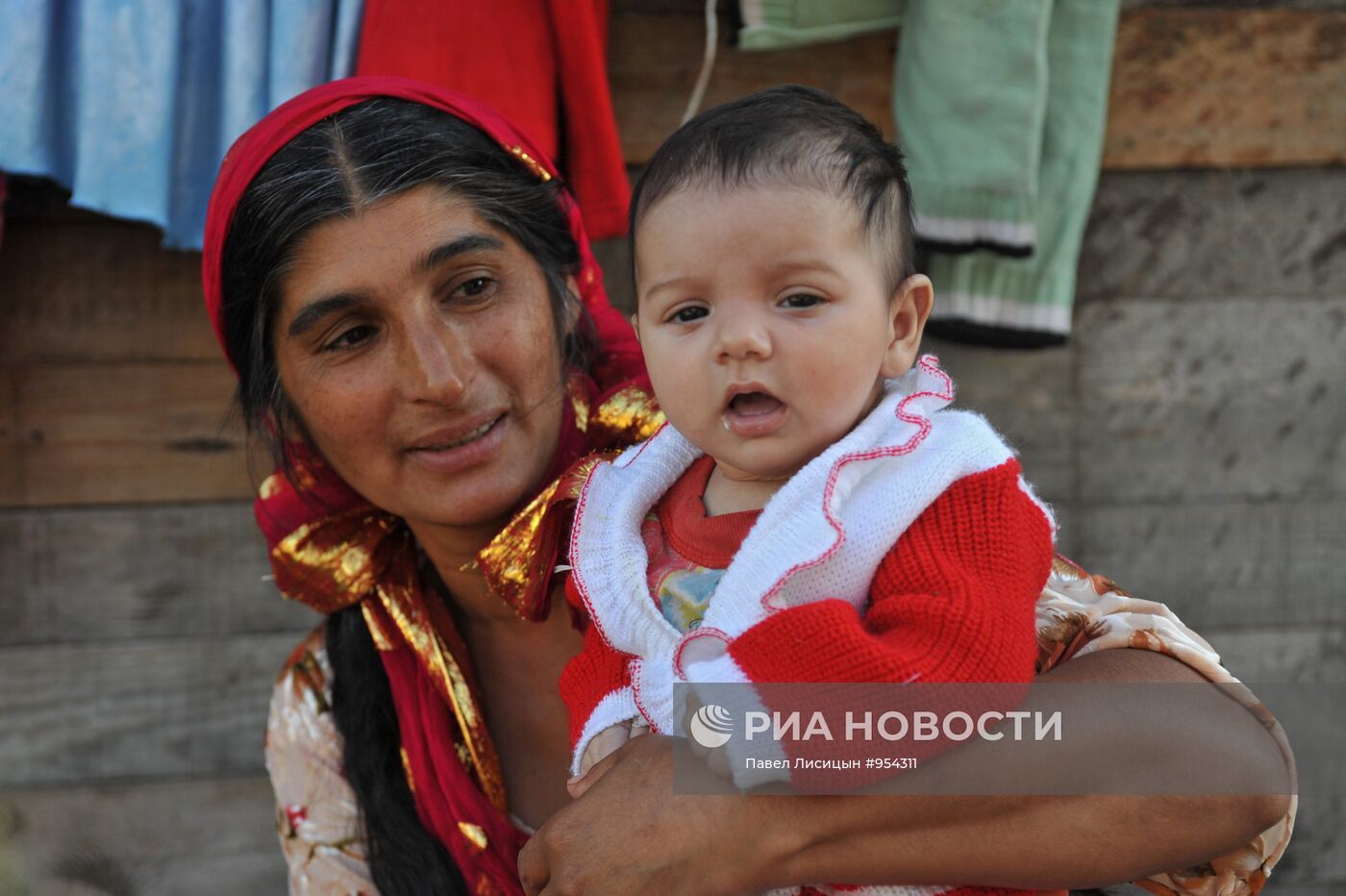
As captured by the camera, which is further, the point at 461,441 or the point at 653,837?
the point at 461,441

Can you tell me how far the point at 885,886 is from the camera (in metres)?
1.21

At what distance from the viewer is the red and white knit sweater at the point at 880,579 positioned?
1.07 metres

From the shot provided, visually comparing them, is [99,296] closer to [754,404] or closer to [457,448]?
[457,448]

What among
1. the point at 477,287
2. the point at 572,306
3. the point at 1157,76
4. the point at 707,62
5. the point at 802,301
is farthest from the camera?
the point at 1157,76

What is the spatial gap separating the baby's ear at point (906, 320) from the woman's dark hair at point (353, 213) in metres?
0.63

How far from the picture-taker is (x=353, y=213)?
61.9 inches

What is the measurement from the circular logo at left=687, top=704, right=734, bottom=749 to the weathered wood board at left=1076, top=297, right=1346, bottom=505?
1.77 metres

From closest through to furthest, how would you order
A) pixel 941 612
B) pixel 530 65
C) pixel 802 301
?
pixel 941 612 → pixel 802 301 → pixel 530 65

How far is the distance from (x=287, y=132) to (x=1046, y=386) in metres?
1.73

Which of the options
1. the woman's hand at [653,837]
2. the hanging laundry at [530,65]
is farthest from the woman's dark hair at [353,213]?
the woman's hand at [653,837]

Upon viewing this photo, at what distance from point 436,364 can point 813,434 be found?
59 centimetres

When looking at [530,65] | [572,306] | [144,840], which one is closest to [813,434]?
[572,306]

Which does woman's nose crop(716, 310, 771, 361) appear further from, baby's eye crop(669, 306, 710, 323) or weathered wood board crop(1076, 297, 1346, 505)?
weathered wood board crop(1076, 297, 1346, 505)

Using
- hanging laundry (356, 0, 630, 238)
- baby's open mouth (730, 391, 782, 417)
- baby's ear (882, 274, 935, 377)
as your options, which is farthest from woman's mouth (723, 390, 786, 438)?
hanging laundry (356, 0, 630, 238)
